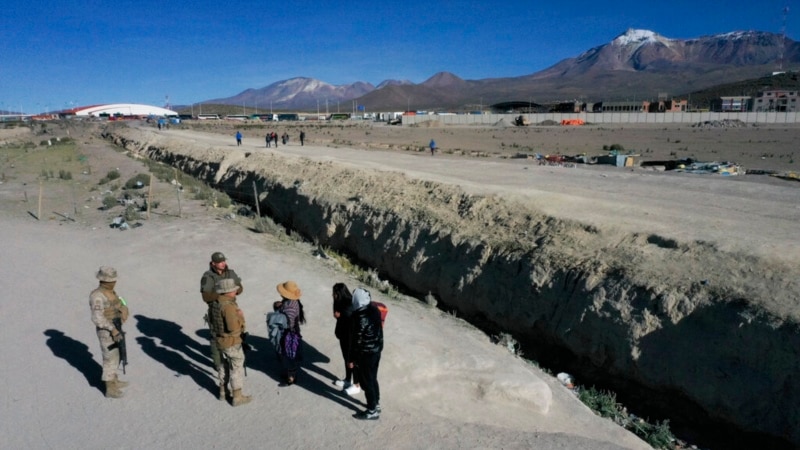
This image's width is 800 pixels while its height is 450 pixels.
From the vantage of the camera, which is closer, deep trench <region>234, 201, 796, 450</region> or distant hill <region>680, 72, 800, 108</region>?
deep trench <region>234, 201, 796, 450</region>

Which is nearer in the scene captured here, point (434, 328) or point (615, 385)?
point (615, 385)

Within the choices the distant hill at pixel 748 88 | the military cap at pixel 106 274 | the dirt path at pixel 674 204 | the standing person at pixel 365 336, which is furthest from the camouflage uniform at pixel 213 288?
the distant hill at pixel 748 88

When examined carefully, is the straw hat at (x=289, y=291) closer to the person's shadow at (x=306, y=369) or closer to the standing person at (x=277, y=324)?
the standing person at (x=277, y=324)

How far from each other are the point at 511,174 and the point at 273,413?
1855 cm

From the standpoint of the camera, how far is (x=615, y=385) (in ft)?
27.7

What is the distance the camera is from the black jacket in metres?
5.95

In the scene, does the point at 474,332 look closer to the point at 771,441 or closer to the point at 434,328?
the point at 434,328

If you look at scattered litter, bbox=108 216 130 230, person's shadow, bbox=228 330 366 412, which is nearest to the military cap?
person's shadow, bbox=228 330 366 412

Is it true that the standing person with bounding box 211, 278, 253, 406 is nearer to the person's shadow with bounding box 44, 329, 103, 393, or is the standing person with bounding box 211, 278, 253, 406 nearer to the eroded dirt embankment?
the person's shadow with bounding box 44, 329, 103, 393

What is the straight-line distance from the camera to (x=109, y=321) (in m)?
6.40

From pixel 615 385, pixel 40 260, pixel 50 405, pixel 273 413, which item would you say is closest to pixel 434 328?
pixel 615 385

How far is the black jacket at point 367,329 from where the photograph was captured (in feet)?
19.5

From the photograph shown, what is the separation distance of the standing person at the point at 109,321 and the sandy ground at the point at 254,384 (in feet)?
0.90

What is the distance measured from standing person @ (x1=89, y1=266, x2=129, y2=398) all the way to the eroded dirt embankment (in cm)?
654
